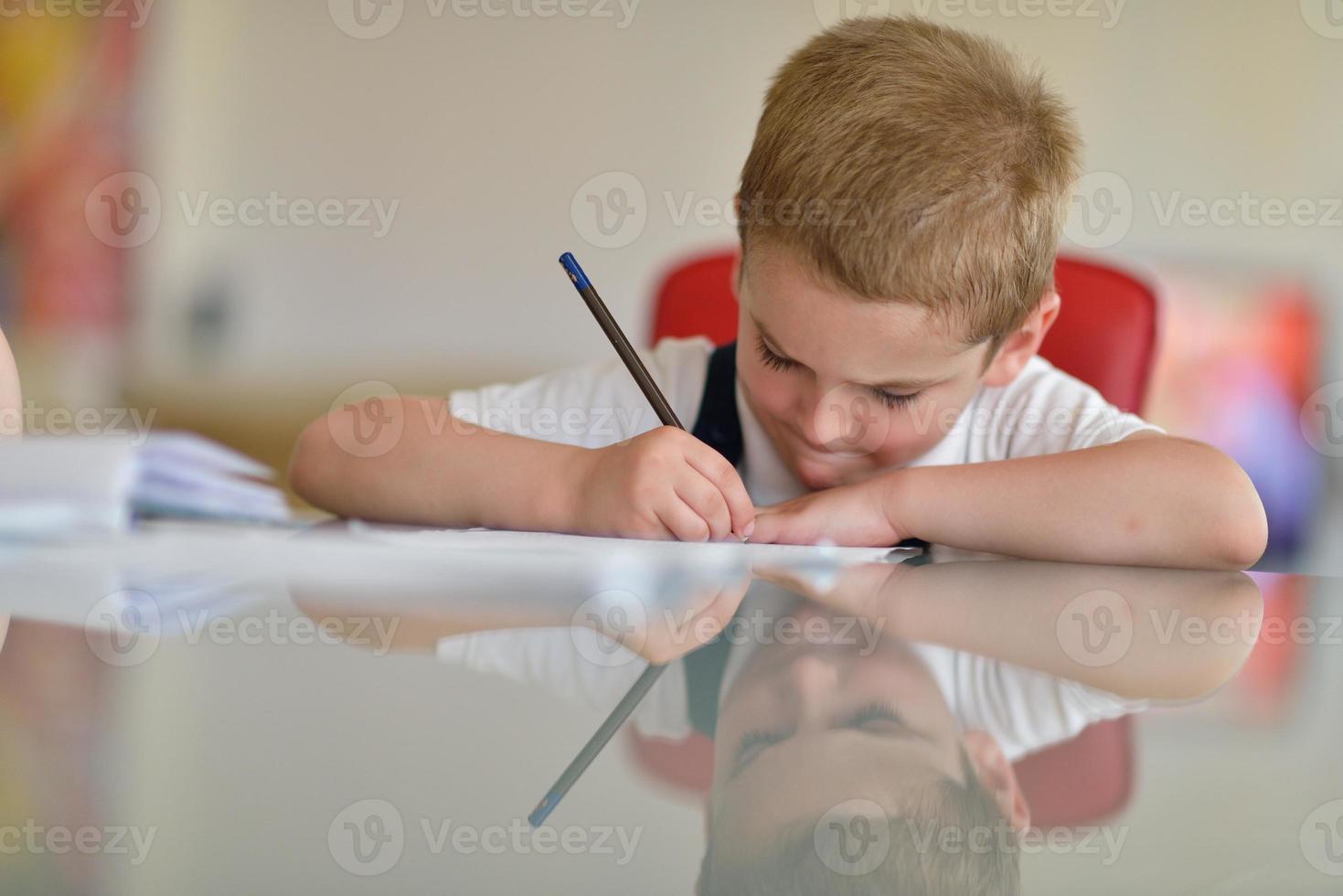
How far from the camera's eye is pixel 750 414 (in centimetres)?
115

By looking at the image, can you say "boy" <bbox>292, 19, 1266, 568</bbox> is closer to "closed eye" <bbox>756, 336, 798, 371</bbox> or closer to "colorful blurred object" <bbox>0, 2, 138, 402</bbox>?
"closed eye" <bbox>756, 336, 798, 371</bbox>

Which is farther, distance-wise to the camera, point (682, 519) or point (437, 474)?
point (437, 474)

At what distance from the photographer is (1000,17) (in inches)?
131

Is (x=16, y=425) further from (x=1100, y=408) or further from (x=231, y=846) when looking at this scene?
(x=1100, y=408)

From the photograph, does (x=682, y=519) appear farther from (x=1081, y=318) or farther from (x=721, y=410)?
(x=1081, y=318)

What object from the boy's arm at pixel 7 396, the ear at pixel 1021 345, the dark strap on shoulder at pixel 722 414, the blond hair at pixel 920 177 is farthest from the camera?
the dark strap on shoulder at pixel 722 414

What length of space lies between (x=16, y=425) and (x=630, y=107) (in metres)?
2.74

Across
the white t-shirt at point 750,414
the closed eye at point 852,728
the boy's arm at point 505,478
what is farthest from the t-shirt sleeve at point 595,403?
the closed eye at point 852,728

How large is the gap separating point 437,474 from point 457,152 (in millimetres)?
2673

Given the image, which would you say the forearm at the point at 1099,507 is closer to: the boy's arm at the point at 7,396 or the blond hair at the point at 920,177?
the blond hair at the point at 920,177

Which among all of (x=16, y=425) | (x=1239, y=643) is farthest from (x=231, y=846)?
(x=16, y=425)

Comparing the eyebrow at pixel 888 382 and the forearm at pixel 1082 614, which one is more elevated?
the eyebrow at pixel 888 382

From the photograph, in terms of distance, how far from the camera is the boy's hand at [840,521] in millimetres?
843

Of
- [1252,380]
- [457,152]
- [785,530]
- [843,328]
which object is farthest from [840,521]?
[457,152]
